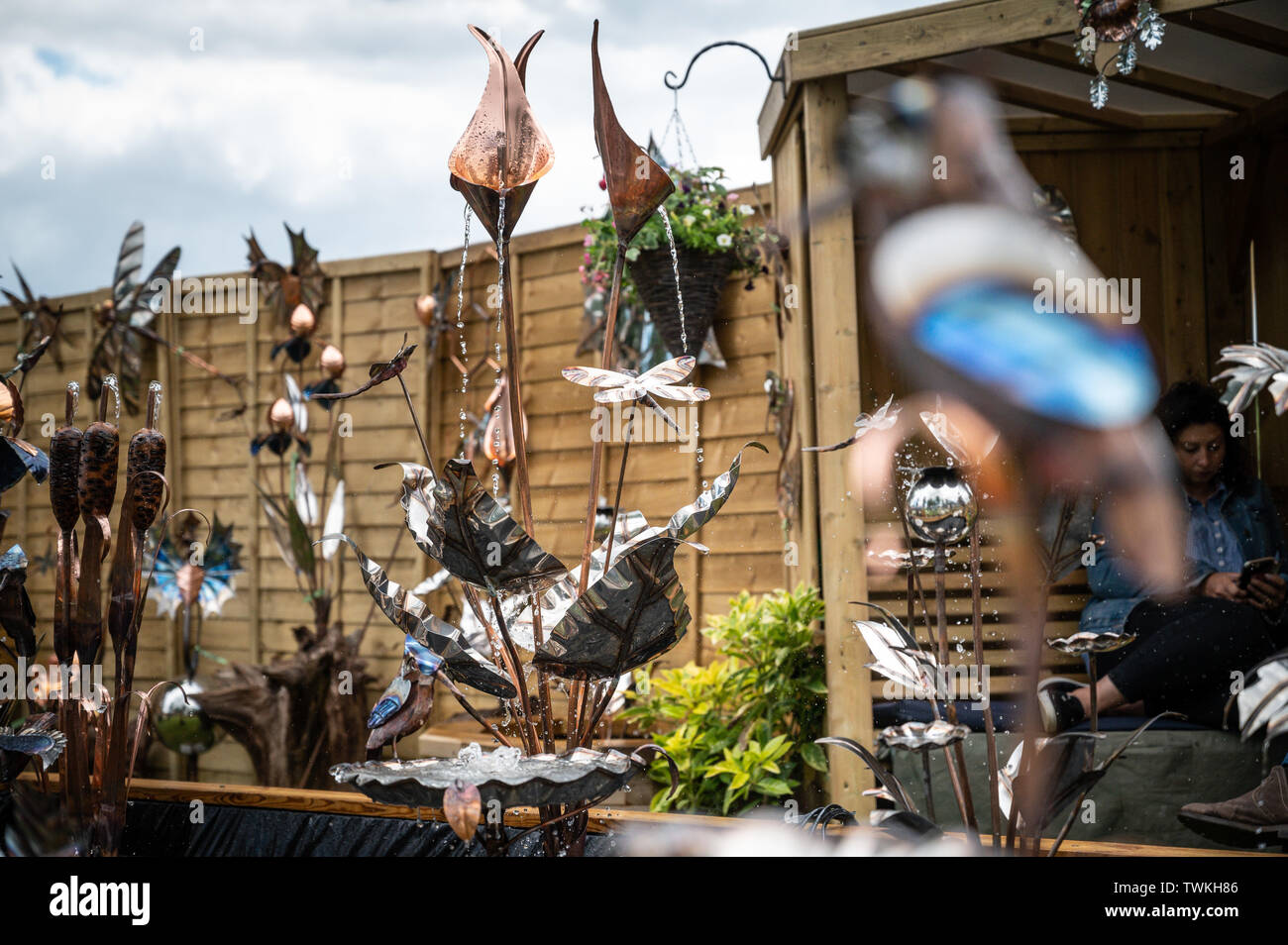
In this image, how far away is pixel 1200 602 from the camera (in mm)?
2254

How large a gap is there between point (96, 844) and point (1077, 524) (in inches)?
50.6

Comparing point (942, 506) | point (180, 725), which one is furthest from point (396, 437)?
point (942, 506)

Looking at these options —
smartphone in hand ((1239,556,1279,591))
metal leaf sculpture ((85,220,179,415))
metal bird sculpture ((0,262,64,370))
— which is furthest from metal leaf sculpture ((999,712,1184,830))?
metal bird sculpture ((0,262,64,370))

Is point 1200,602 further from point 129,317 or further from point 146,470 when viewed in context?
point 129,317

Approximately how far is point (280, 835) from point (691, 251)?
209cm

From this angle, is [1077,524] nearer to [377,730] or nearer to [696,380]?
[377,730]

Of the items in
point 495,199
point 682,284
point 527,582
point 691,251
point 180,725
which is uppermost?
point 691,251

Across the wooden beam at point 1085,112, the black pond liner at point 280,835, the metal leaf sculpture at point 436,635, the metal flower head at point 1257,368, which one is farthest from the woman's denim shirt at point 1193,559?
the metal leaf sculpture at point 436,635

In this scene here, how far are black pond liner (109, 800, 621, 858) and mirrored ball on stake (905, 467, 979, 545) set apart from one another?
2.16ft

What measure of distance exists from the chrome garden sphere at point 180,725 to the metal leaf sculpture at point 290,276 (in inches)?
65.8

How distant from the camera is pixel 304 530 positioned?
3676mm

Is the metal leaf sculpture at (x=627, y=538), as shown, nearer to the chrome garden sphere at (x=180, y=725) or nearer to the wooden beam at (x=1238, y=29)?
the wooden beam at (x=1238, y=29)

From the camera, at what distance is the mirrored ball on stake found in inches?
42.5
